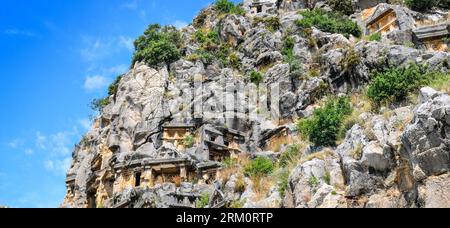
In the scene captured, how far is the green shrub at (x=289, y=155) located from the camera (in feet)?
91.4

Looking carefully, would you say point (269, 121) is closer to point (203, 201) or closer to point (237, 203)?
point (203, 201)

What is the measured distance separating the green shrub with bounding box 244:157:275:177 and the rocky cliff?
0.28 feet

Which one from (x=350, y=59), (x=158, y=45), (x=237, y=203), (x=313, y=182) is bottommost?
(x=237, y=203)

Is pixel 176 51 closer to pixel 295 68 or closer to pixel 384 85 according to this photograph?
pixel 295 68

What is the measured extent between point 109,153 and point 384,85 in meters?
25.1

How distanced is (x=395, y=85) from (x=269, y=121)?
1529 cm

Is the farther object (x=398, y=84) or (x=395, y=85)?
(x=398, y=84)

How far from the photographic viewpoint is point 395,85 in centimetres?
2641

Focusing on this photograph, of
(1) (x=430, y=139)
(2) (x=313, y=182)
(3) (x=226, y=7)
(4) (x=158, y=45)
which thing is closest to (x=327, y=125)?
(2) (x=313, y=182)

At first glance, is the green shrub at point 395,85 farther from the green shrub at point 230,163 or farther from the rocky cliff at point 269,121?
the green shrub at point 230,163

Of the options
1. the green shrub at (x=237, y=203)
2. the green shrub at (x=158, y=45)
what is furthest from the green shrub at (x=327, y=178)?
the green shrub at (x=158, y=45)

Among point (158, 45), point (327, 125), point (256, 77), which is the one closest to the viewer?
point (327, 125)
